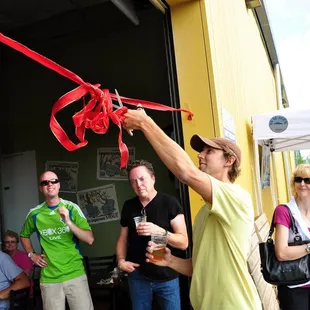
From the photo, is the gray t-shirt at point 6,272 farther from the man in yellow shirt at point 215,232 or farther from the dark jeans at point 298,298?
the dark jeans at point 298,298

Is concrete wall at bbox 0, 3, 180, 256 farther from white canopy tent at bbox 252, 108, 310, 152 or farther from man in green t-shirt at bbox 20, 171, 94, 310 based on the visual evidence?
man in green t-shirt at bbox 20, 171, 94, 310

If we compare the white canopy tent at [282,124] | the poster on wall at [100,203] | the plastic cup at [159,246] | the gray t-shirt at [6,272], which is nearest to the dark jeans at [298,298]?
the plastic cup at [159,246]

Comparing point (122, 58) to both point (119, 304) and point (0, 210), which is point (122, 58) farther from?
point (119, 304)

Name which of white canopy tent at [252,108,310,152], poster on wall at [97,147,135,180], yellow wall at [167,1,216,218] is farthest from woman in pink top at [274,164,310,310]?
poster on wall at [97,147,135,180]

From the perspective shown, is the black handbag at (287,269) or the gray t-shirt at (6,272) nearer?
the black handbag at (287,269)

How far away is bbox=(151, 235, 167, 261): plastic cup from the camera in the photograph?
2105 millimetres

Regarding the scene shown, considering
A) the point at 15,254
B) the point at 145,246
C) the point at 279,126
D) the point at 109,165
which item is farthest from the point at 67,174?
the point at 145,246

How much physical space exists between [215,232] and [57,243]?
2.04 meters

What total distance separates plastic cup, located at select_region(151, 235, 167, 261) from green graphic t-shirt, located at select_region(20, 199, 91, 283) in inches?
60.6

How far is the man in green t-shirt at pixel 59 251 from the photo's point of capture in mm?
3404

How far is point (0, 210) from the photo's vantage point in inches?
255

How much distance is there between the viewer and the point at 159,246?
210cm

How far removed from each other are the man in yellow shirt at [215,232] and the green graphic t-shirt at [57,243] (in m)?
1.83

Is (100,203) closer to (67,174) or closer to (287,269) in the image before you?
(67,174)
